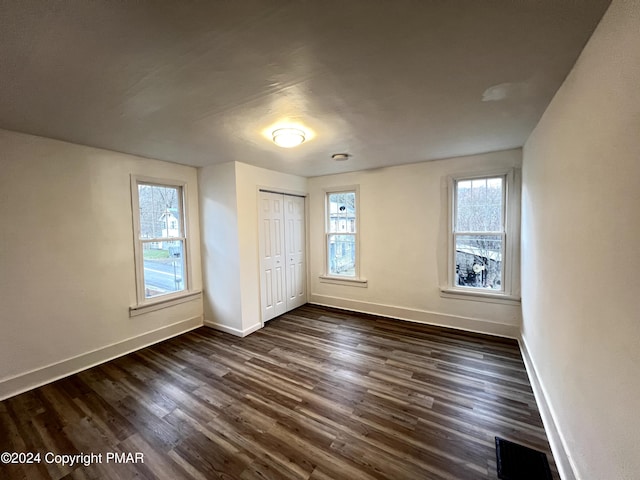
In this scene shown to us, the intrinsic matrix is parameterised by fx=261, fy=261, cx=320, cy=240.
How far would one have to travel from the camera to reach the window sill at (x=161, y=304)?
326 cm

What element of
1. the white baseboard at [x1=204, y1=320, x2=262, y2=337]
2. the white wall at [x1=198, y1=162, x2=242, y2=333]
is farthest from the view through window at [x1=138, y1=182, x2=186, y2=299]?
the white baseboard at [x1=204, y1=320, x2=262, y2=337]

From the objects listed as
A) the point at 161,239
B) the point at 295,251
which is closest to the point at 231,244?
the point at 161,239

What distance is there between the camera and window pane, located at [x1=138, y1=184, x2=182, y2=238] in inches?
133

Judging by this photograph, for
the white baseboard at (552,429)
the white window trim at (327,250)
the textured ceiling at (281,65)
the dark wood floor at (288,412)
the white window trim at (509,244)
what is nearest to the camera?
the textured ceiling at (281,65)

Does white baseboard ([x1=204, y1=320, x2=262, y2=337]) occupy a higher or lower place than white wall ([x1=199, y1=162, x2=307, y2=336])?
lower

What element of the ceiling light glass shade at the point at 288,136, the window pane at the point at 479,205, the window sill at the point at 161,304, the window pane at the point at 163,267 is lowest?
the window sill at the point at 161,304

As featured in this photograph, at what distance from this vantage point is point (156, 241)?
3484 mm

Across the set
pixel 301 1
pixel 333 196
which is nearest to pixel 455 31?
pixel 301 1

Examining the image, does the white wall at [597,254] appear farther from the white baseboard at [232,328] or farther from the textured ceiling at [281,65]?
the white baseboard at [232,328]

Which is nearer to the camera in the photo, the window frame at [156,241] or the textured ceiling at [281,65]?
the textured ceiling at [281,65]

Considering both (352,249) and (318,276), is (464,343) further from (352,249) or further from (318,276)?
(318,276)

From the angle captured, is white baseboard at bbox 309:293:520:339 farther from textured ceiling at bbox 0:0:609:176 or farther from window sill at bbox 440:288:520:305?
textured ceiling at bbox 0:0:609:176

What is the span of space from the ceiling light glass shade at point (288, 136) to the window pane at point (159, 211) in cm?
208

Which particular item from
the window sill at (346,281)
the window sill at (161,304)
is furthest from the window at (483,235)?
the window sill at (161,304)
